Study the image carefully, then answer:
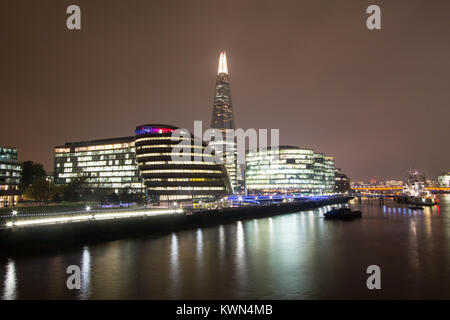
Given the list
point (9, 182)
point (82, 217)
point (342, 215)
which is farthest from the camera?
point (9, 182)

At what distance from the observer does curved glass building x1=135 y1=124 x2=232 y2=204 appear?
12756 cm

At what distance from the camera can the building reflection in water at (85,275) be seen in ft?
90.2

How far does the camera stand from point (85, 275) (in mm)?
32250

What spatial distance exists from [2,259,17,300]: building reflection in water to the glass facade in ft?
337

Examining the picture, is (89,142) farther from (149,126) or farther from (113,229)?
(113,229)

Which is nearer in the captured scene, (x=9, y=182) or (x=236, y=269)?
(x=236, y=269)

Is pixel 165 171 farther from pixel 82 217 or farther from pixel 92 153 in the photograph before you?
pixel 82 217

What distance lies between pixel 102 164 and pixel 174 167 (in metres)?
47.3

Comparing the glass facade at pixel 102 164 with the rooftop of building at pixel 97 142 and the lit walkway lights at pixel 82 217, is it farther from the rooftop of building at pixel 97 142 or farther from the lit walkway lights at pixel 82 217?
the lit walkway lights at pixel 82 217

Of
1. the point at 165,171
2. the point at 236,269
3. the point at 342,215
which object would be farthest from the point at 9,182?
the point at 342,215

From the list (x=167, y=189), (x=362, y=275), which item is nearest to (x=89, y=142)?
(x=167, y=189)

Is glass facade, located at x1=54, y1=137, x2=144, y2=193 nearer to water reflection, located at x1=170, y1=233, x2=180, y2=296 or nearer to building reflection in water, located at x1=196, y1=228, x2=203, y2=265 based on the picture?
building reflection in water, located at x1=196, y1=228, x2=203, y2=265

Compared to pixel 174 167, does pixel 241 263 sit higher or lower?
lower
